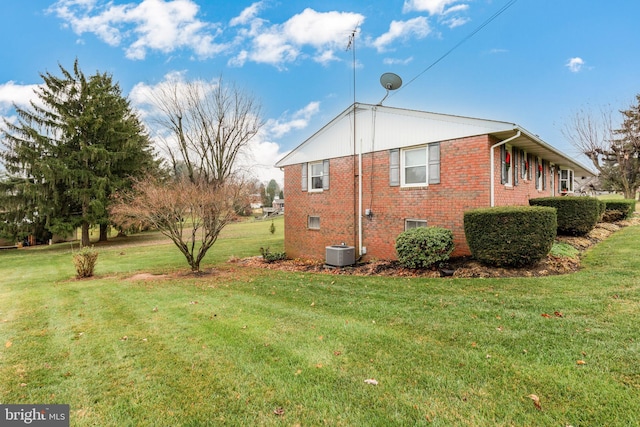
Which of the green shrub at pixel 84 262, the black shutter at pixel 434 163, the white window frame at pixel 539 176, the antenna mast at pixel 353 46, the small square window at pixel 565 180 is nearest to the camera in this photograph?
the black shutter at pixel 434 163

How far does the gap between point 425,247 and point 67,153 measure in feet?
78.1

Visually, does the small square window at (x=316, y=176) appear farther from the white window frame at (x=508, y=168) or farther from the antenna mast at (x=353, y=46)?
the white window frame at (x=508, y=168)

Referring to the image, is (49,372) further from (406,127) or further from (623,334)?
(406,127)

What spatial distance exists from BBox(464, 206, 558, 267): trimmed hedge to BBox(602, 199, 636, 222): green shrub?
46.6 feet

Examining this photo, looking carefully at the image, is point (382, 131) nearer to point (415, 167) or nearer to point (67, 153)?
point (415, 167)

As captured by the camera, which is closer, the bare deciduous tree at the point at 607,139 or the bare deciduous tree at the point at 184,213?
the bare deciduous tree at the point at 184,213

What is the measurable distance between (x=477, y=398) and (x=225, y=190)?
11.3 meters

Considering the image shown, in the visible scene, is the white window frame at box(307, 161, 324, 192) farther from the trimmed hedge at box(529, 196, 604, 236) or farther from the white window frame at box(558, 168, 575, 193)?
the white window frame at box(558, 168, 575, 193)

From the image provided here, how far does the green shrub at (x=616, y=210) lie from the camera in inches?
658

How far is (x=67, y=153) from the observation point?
2012 centimetres

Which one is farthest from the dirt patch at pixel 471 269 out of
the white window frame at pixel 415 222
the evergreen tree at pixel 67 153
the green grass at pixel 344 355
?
the evergreen tree at pixel 67 153

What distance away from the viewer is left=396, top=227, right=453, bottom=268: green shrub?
777 cm

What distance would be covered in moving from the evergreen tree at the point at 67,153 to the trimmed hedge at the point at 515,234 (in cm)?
2206

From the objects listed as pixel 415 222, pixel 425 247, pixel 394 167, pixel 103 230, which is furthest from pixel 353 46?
pixel 103 230
